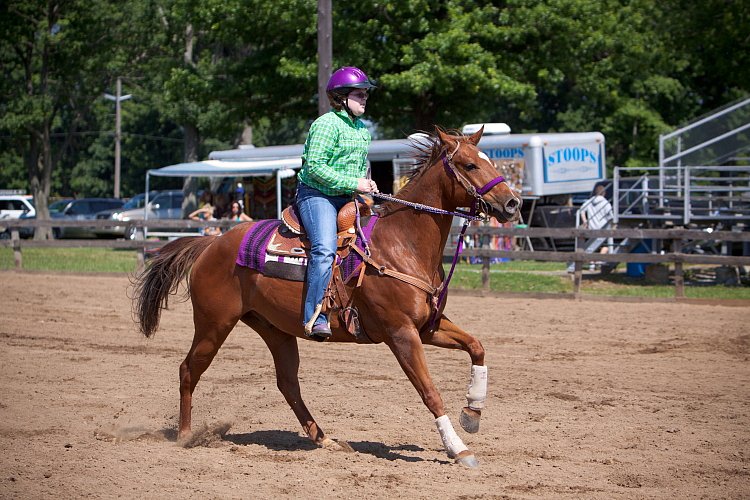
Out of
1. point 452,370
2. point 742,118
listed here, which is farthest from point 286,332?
point 742,118

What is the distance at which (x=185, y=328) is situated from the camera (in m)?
13.4

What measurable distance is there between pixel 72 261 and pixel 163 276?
17.8m

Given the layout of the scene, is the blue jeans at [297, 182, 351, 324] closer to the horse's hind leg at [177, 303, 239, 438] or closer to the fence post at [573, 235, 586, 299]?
the horse's hind leg at [177, 303, 239, 438]

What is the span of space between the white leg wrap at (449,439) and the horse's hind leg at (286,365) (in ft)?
4.11

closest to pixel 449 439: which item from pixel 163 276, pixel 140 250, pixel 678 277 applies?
pixel 163 276

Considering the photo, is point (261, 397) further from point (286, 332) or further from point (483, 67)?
point (483, 67)

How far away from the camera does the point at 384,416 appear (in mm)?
7961

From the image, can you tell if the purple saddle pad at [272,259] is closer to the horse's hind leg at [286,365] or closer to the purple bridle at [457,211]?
the purple bridle at [457,211]

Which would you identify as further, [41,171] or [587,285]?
[41,171]

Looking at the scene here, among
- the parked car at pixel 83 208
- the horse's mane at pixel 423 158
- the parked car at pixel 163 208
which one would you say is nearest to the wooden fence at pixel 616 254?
the horse's mane at pixel 423 158

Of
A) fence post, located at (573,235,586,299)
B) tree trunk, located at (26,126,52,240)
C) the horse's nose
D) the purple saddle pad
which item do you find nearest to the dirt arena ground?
the purple saddle pad

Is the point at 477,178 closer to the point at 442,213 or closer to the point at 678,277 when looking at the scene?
the point at 442,213

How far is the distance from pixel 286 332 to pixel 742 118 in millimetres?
16243

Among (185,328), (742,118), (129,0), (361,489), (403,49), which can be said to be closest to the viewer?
(361,489)
